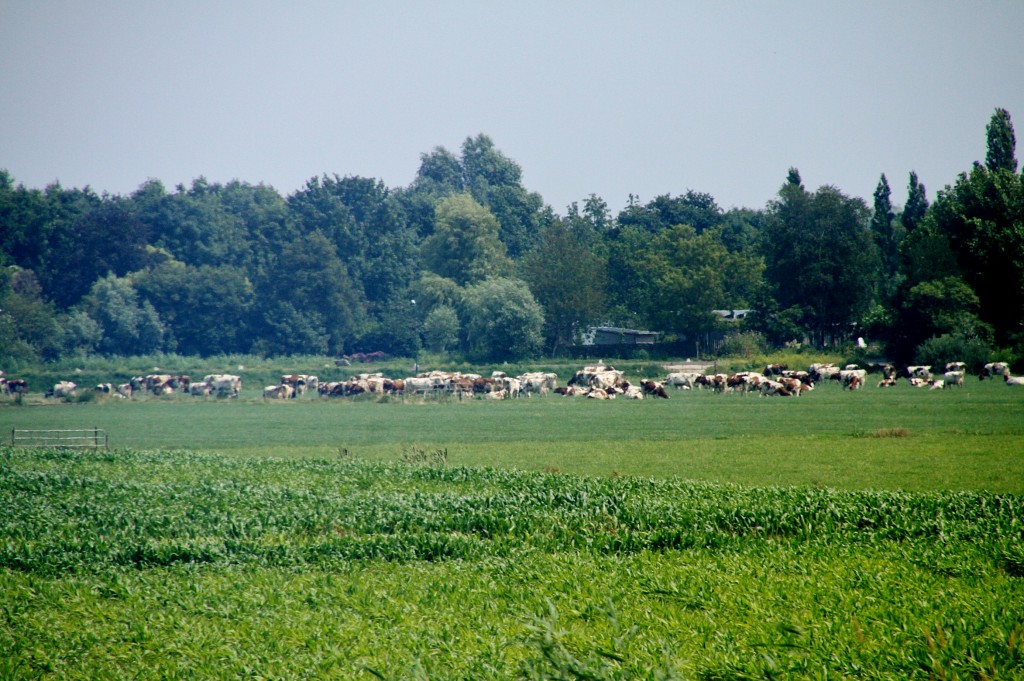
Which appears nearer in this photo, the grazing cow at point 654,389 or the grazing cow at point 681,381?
the grazing cow at point 654,389

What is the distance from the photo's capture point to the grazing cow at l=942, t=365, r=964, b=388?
183 ft

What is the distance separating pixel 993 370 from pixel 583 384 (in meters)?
27.0

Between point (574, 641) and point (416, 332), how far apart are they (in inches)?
3755

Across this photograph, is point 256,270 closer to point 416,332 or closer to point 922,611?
point 416,332

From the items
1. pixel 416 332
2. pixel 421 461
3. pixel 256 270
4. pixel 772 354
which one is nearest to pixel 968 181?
pixel 772 354

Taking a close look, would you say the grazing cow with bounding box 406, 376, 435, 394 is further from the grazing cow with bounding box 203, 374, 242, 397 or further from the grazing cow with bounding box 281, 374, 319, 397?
the grazing cow with bounding box 203, 374, 242, 397

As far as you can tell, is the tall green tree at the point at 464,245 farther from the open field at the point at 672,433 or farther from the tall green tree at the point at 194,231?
the open field at the point at 672,433

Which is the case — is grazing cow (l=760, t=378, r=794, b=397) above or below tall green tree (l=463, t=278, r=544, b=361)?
below

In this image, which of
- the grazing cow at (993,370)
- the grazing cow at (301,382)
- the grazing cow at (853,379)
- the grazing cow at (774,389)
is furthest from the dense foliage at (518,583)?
the grazing cow at (301,382)

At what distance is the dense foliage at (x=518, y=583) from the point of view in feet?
27.0

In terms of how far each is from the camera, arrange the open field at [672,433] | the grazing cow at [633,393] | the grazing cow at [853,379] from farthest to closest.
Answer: the grazing cow at [633,393] → the grazing cow at [853,379] → the open field at [672,433]

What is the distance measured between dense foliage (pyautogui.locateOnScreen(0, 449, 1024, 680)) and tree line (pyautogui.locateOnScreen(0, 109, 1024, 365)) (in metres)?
47.7

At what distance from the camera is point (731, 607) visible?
388 inches

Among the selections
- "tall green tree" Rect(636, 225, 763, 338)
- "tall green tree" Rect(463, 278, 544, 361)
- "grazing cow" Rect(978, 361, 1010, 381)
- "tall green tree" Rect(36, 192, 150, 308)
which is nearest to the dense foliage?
"grazing cow" Rect(978, 361, 1010, 381)
